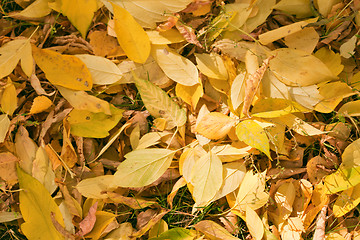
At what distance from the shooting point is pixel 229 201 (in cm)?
97

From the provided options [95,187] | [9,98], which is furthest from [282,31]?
[9,98]

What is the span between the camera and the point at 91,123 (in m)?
0.96

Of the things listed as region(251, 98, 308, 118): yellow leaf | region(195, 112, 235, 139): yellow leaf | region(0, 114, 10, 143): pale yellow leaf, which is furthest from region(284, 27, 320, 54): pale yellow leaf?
region(0, 114, 10, 143): pale yellow leaf

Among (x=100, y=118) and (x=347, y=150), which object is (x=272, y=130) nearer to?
(x=347, y=150)

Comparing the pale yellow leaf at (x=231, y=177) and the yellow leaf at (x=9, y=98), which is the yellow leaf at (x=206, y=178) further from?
the yellow leaf at (x=9, y=98)

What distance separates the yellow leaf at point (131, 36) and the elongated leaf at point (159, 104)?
0.22ft

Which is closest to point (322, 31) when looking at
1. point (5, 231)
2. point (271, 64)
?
point (271, 64)

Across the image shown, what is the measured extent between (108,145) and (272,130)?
408 millimetres

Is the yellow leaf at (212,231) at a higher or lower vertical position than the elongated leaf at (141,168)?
lower

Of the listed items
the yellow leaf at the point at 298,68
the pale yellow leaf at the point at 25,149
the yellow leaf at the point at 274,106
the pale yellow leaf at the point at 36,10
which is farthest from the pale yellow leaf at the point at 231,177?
the pale yellow leaf at the point at 36,10

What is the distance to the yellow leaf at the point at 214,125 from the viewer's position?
93 centimetres

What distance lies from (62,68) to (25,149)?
22 centimetres

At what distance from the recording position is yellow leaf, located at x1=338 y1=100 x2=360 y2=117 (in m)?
0.96

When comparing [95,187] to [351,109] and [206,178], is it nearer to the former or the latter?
[206,178]
